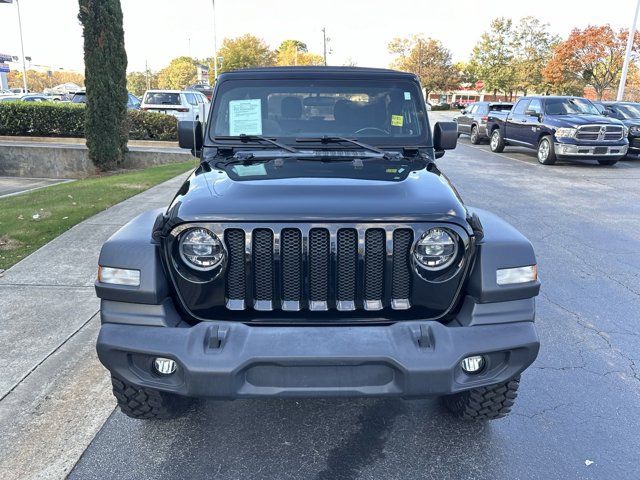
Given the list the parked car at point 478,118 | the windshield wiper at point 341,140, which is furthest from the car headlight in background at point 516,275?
the parked car at point 478,118

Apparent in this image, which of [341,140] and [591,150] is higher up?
[341,140]

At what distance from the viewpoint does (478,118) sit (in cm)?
1897

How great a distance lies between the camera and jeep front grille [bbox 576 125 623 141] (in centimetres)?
1274

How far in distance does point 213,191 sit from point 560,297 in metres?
3.68

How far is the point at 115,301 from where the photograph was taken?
7.89 feet

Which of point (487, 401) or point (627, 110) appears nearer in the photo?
point (487, 401)

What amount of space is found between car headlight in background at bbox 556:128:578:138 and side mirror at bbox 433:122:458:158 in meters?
10.5

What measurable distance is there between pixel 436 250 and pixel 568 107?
13656mm

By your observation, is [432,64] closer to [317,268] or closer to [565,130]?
[565,130]

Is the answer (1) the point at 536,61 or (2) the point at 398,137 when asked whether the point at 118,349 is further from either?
(1) the point at 536,61

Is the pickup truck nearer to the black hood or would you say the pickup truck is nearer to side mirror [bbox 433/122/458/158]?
side mirror [bbox 433/122/458/158]

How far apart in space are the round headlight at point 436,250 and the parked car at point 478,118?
1661 cm

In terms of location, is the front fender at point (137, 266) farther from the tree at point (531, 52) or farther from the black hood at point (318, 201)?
the tree at point (531, 52)

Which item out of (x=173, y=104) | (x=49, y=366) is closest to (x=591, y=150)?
(x=49, y=366)
